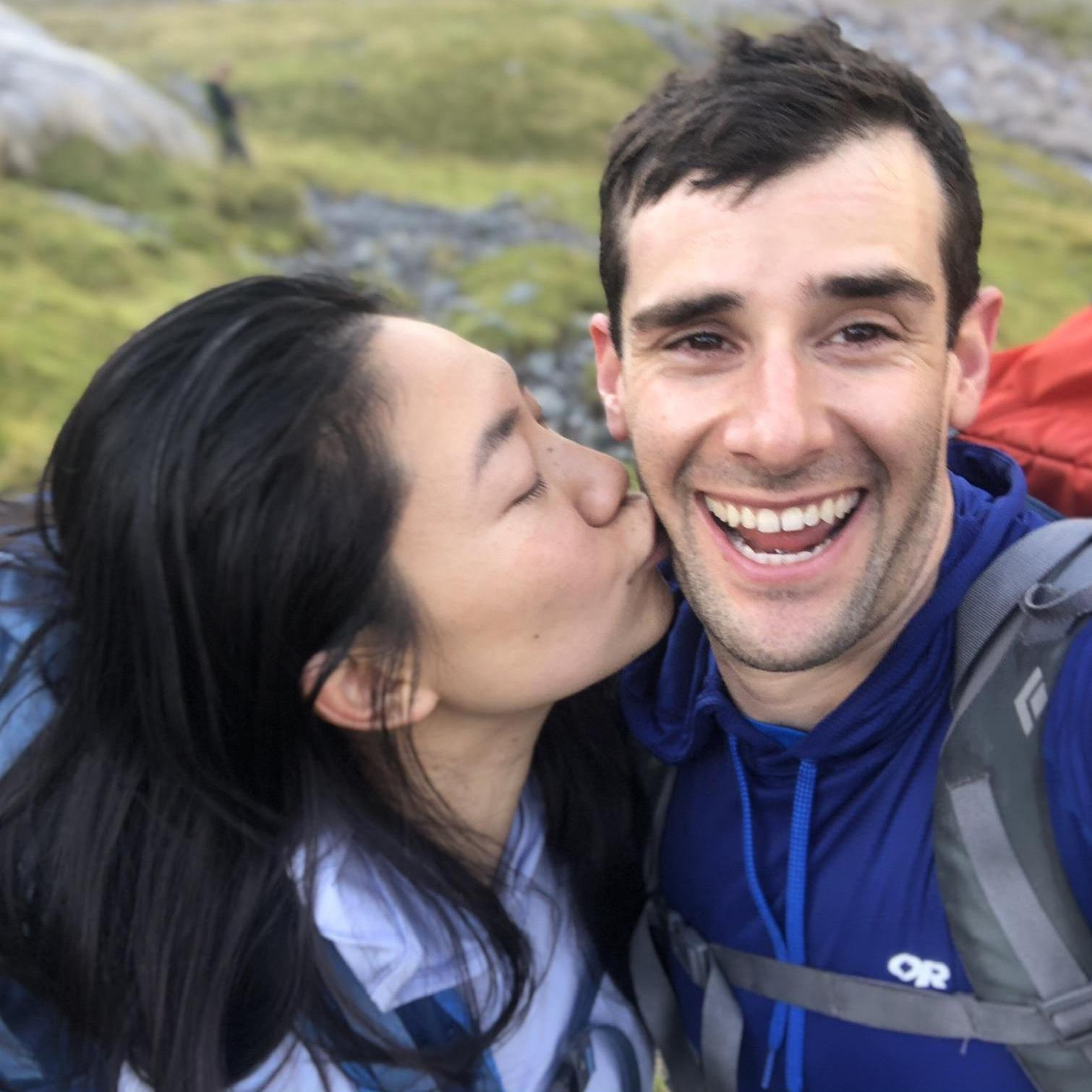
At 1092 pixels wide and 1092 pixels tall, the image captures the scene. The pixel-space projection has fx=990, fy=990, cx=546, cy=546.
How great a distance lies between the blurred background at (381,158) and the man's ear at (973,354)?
131cm

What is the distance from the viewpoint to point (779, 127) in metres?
2.21

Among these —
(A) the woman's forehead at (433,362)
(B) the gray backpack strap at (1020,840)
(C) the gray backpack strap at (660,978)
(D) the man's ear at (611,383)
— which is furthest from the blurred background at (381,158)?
(B) the gray backpack strap at (1020,840)

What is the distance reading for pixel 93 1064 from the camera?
91.7 inches

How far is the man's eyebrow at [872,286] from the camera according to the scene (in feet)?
6.86

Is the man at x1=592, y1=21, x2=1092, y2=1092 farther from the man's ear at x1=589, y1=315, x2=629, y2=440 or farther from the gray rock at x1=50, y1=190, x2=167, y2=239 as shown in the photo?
the gray rock at x1=50, y1=190, x2=167, y2=239

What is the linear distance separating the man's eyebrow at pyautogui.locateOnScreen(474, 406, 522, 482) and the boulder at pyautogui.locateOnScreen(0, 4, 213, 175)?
17.6 m

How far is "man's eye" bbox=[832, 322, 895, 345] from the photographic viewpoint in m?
2.17

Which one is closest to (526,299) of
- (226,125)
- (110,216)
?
(110,216)

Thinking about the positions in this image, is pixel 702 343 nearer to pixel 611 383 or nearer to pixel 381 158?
pixel 611 383

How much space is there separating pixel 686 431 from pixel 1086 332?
134 centimetres

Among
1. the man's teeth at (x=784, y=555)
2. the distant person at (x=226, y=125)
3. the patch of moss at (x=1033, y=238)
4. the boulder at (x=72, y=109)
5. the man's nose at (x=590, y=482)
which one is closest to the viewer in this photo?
the man's teeth at (x=784, y=555)

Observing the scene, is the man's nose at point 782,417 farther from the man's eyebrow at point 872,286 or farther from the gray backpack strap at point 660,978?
the gray backpack strap at point 660,978

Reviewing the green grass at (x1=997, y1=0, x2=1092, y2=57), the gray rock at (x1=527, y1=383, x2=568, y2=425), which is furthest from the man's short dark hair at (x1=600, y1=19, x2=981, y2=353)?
the green grass at (x1=997, y1=0, x2=1092, y2=57)

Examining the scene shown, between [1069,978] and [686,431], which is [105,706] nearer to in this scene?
[686,431]
